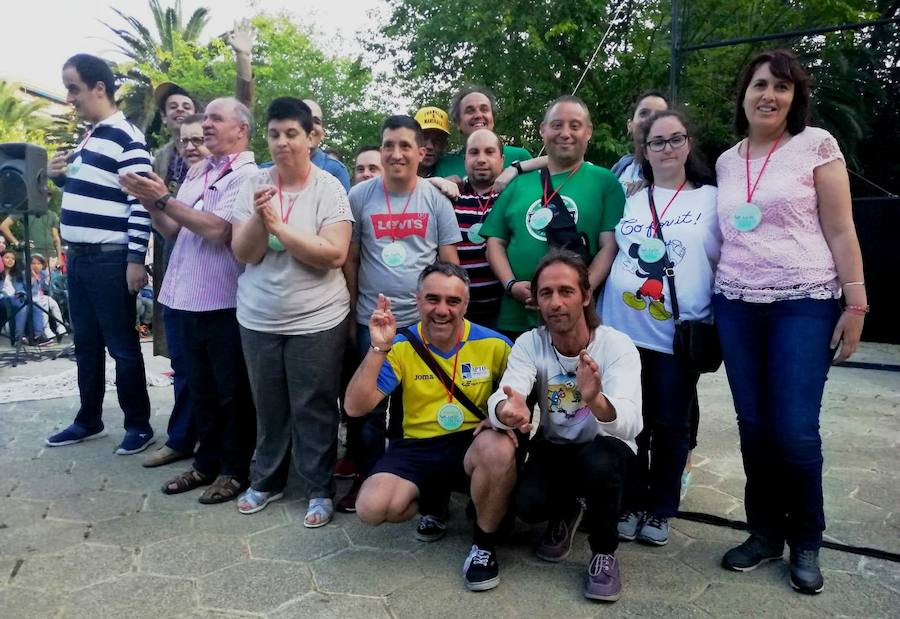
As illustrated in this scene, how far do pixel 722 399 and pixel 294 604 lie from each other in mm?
4335

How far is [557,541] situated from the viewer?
8.98ft

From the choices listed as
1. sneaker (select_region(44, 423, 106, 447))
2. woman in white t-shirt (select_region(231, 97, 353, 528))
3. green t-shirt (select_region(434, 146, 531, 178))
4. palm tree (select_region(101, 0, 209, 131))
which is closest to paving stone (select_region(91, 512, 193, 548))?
woman in white t-shirt (select_region(231, 97, 353, 528))

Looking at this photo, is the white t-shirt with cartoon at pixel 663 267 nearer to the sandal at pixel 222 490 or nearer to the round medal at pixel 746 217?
the round medal at pixel 746 217

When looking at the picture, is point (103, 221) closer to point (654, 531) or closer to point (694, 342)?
point (694, 342)

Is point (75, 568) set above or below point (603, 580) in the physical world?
below

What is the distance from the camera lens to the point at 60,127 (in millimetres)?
32406

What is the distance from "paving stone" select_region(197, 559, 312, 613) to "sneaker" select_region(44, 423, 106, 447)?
2.28 meters

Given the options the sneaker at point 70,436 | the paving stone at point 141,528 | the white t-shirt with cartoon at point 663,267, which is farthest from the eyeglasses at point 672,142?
the sneaker at point 70,436

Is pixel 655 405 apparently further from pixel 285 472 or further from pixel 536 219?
pixel 285 472

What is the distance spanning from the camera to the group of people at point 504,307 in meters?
2.45

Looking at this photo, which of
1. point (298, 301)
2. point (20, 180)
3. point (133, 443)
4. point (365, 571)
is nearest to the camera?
point (365, 571)

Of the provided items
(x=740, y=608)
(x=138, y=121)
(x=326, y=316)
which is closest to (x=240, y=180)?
(x=326, y=316)

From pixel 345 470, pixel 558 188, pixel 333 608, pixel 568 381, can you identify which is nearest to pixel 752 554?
pixel 568 381

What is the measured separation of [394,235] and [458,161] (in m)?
0.92
